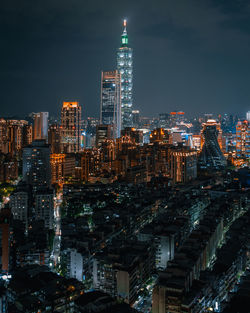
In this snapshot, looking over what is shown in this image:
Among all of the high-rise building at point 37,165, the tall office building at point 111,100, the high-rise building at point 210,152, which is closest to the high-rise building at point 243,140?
the high-rise building at point 210,152

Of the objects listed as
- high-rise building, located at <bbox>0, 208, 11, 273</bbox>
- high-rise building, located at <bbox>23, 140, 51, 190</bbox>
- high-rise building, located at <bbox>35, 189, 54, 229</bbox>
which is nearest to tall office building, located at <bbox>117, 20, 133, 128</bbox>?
high-rise building, located at <bbox>23, 140, 51, 190</bbox>

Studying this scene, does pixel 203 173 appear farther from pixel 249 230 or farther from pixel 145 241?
pixel 145 241

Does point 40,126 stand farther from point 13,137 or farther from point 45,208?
point 45,208

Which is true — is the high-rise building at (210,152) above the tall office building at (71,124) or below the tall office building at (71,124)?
below

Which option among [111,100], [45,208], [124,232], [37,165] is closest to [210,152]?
[37,165]

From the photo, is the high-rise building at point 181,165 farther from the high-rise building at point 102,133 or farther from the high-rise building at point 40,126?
the high-rise building at point 40,126
